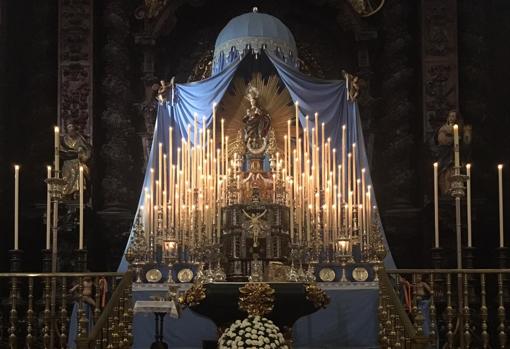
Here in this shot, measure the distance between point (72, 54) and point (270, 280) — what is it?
5.98 m

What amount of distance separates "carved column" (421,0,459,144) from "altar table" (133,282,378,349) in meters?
3.56

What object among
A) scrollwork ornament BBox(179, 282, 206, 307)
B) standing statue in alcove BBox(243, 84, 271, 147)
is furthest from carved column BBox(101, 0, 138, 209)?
scrollwork ornament BBox(179, 282, 206, 307)

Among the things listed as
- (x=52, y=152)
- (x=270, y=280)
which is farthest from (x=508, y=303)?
(x=52, y=152)

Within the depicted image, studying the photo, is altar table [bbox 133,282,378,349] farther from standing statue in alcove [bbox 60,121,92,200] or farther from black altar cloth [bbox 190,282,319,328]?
standing statue in alcove [bbox 60,121,92,200]

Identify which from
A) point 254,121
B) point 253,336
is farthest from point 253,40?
point 253,336

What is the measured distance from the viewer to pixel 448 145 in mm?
14227

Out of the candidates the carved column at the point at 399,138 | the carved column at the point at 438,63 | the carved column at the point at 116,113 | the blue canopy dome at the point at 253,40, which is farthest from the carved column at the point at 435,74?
the carved column at the point at 116,113

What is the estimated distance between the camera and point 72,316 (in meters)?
12.7

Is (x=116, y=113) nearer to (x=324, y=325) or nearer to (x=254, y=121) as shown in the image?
(x=254, y=121)

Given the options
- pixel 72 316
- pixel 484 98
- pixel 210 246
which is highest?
pixel 484 98

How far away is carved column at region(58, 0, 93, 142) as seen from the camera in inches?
580

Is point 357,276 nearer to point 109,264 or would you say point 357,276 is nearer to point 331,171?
point 331,171

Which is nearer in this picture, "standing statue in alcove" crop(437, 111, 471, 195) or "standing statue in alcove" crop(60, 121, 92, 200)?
"standing statue in alcove" crop(437, 111, 471, 195)

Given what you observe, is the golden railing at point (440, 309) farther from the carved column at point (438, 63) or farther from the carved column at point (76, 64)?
the carved column at point (76, 64)
